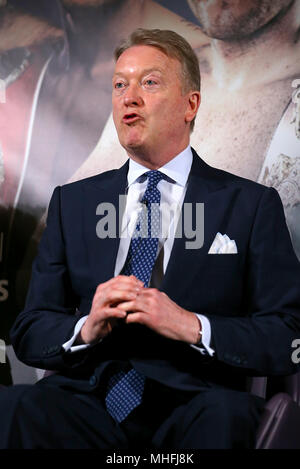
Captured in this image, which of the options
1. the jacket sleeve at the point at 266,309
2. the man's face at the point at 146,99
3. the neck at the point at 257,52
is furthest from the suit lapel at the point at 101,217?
the neck at the point at 257,52

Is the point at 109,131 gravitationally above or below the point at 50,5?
below

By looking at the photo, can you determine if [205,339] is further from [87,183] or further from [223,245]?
[87,183]

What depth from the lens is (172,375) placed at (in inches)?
61.0

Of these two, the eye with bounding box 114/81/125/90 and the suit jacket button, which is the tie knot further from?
the suit jacket button

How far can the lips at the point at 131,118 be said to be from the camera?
1747 millimetres

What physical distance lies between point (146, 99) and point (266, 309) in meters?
0.62

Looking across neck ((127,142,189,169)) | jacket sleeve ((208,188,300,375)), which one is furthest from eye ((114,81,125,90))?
jacket sleeve ((208,188,300,375))

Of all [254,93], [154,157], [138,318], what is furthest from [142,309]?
[254,93]

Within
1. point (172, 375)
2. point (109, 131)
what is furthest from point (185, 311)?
point (109, 131)

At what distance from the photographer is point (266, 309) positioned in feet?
5.34

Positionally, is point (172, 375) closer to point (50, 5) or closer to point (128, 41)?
point (128, 41)
